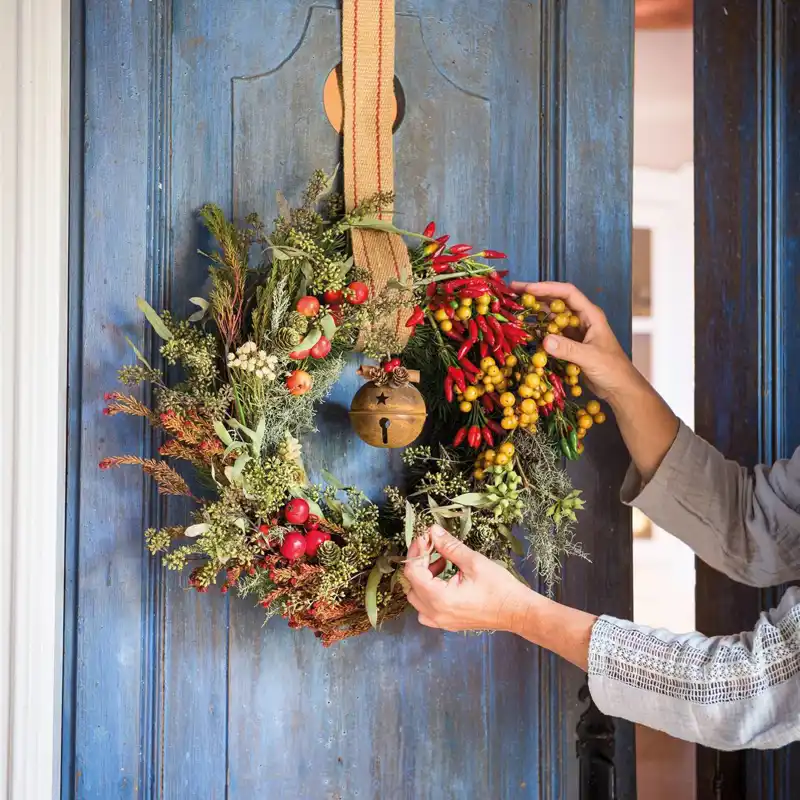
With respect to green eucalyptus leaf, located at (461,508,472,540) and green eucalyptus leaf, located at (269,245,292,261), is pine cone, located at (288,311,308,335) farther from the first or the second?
green eucalyptus leaf, located at (461,508,472,540)

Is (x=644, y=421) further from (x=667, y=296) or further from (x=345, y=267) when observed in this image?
(x=667, y=296)

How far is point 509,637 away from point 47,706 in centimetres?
75

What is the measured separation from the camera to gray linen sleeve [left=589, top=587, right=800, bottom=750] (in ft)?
2.95

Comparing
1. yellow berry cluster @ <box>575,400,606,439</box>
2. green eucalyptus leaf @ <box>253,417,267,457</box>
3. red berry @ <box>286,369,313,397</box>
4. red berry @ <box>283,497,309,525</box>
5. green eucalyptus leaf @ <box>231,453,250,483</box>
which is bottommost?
red berry @ <box>283,497,309,525</box>

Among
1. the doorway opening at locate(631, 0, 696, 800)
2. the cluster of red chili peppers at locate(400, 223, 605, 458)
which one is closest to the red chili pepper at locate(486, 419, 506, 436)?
the cluster of red chili peppers at locate(400, 223, 605, 458)

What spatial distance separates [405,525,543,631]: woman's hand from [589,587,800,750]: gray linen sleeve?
116 millimetres

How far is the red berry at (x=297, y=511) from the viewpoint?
105 cm

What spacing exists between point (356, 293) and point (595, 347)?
1.31ft

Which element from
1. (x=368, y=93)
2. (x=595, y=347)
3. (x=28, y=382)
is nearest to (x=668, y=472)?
(x=595, y=347)

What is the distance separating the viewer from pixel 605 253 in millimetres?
1382

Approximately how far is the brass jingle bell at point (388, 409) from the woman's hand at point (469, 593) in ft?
0.52

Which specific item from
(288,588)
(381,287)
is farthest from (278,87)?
(288,588)

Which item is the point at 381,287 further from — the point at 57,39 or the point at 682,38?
the point at 682,38

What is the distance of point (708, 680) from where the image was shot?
93 centimetres
